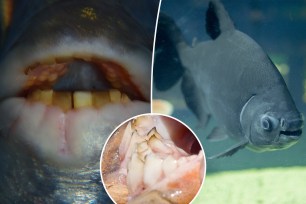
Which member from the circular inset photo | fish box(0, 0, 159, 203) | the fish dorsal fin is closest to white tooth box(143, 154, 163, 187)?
the circular inset photo

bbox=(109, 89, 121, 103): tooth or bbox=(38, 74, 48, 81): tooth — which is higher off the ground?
bbox=(38, 74, 48, 81): tooth

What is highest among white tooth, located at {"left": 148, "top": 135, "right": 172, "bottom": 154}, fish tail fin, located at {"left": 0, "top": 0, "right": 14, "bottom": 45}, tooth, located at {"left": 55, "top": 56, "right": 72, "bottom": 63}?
fish tail fin, located at {"left": 0, "top": 0, "right": 14, "bottom": 45}

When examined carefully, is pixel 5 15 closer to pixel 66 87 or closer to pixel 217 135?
pixel 66 87

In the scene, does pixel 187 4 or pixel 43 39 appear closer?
pixel 43 39

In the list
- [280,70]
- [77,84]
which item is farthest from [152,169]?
[280,70]

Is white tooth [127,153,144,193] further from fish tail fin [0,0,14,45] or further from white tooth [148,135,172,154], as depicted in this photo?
fish tail fin [0,0,14,45]

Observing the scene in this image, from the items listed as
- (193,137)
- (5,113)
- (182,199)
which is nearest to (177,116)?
(193,137)

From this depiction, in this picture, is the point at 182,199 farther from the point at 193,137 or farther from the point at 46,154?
the point at 46,154
